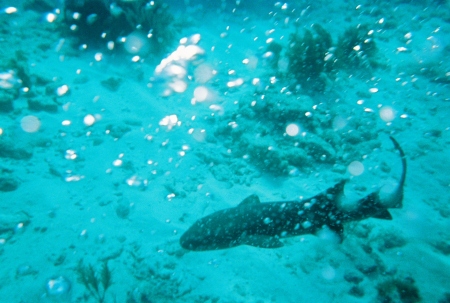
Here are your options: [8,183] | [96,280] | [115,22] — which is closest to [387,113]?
[96,280]

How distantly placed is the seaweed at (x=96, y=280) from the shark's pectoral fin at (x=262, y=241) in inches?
104

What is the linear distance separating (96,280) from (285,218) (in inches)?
145

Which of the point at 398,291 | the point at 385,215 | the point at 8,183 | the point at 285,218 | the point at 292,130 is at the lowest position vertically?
the point at 398,291

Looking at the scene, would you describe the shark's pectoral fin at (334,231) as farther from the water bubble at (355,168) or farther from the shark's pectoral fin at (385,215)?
the water bubble at (355,168)

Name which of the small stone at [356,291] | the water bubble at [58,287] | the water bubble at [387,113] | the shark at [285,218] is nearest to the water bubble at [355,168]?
the shark at [285,218]

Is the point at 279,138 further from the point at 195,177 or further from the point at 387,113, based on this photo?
the point at 387,113

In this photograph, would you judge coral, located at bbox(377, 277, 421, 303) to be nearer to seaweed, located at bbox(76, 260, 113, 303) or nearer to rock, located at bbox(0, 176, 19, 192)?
seaweed, located at bbox(76, 260, 113, 303)

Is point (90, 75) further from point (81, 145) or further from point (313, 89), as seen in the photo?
point (313, 89)

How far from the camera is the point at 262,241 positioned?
4.38 m

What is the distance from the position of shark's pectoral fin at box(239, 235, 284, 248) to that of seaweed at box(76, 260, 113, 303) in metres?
2.65

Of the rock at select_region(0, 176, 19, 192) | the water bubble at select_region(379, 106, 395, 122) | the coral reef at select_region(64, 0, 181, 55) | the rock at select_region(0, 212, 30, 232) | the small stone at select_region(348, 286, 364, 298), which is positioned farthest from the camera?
the coral reef at select_region(64, 0, 181, 55)

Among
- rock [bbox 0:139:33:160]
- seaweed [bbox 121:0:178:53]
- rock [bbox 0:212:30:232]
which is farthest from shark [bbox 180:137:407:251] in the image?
seaweed [bbox 121:0:178:53]

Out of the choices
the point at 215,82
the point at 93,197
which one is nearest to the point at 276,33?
the point at 215,82

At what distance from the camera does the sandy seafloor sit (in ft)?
15.0
